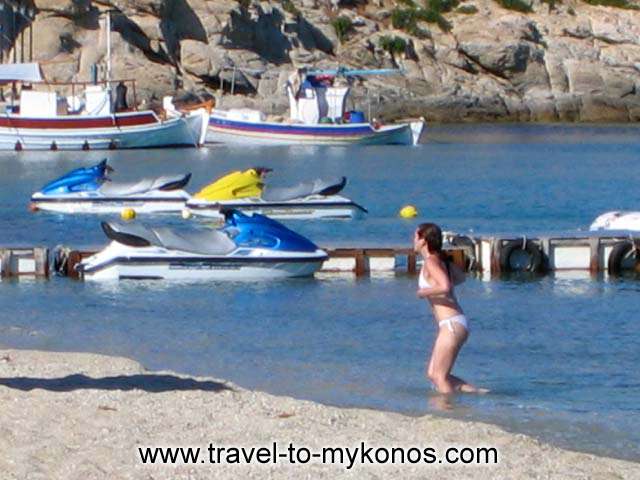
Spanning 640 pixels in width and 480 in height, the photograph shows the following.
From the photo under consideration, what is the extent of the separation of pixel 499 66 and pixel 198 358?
249 ft

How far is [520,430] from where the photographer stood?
42.8 ft

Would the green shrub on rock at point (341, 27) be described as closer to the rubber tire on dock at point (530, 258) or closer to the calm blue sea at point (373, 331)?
the calm blue sea at point (373, 331)

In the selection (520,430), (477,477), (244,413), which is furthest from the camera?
(520,430)

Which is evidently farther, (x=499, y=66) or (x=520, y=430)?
(x=499, y=66)

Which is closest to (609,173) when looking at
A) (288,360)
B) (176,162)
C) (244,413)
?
(176,162)

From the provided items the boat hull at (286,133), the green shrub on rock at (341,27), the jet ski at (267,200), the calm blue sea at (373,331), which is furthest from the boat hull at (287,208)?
the green shrub on rock at (341,27)

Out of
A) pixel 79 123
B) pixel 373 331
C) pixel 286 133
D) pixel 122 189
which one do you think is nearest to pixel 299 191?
pixel 122 189

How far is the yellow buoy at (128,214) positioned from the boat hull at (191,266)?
11.1 meters

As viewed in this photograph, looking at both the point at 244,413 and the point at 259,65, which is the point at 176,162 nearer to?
the point at 259,65

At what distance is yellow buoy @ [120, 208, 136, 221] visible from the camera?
3409 centimetres

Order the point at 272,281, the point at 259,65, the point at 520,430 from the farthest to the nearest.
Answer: the point at 259,65
the point at 272,281
the point at 520,430

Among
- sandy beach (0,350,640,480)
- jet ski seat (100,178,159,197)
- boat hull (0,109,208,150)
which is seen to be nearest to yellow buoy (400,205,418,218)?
jet ski seat (100,178,159,197)

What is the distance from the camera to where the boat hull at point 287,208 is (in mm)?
32219

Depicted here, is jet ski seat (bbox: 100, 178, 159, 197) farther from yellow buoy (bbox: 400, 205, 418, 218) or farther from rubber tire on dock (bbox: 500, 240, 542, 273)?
rubber tire on dock (bbox: 500, 240, 542, 273)
